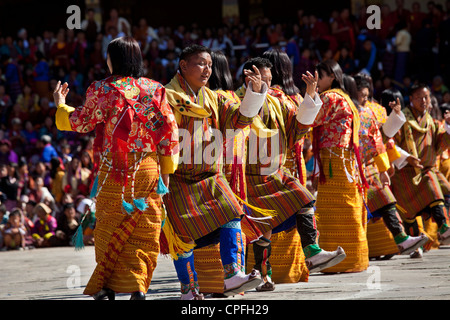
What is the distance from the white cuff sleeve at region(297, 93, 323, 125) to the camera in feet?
17.9

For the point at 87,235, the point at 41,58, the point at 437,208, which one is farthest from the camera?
the point at 41,58

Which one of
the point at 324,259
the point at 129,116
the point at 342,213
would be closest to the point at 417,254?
the point at 342,213

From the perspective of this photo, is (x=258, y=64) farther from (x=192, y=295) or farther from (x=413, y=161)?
(x=413, y=161)

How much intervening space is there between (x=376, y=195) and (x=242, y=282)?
3.16m

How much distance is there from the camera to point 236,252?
15.6 feet

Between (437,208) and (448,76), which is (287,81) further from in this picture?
(448,76)

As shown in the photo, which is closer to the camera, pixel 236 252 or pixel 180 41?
pixel 236 252

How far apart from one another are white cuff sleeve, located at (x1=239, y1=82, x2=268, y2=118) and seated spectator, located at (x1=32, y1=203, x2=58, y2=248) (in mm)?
7799

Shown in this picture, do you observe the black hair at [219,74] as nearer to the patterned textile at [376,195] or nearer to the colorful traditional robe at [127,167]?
the colorful traditional robe at [127,167]

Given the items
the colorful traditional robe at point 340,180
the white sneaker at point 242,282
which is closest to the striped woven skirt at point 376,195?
the colorful traditional robe at point 340,180

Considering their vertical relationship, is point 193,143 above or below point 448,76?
below

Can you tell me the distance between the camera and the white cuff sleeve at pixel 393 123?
7.42m

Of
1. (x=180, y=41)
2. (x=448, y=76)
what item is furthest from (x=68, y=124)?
(x=180, y=41)

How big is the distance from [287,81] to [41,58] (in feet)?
40.2
